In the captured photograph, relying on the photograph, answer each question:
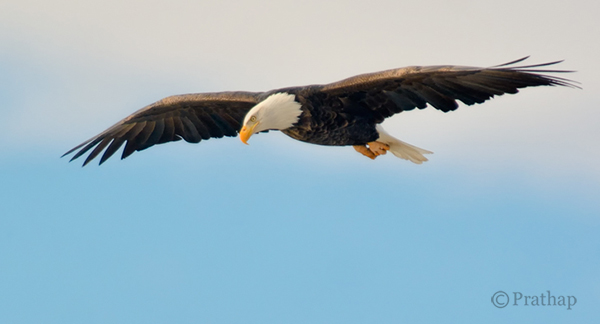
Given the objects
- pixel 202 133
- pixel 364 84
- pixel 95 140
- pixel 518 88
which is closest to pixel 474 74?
pixel 518 88

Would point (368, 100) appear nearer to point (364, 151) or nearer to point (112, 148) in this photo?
point (364, 151)

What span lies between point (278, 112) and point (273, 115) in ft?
0.22

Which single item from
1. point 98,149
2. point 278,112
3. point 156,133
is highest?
point 156,133

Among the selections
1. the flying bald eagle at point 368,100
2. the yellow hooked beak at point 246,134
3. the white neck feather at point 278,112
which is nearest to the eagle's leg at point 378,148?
the flying bald eagle at point 368,100

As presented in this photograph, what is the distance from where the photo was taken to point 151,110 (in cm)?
1255

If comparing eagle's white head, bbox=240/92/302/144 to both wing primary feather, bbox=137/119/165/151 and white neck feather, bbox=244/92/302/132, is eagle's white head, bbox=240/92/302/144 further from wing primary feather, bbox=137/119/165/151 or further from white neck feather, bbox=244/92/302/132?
wing primary feather, bbox=137/119/165/151

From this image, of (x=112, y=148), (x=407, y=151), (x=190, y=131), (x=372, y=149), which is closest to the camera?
(x=372, y=149)

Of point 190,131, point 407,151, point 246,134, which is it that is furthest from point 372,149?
point 190,131

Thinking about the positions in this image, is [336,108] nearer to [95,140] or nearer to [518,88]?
[518,88]

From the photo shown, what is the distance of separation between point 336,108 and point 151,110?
2.67 meters

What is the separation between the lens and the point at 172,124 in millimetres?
12805

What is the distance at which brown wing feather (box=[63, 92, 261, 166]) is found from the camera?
1237 cm

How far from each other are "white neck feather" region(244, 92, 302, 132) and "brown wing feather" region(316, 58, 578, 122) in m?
0.36

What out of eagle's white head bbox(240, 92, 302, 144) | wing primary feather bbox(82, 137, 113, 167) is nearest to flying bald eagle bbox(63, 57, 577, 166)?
eagle's white head bbox(240, 92, 302, 144)
